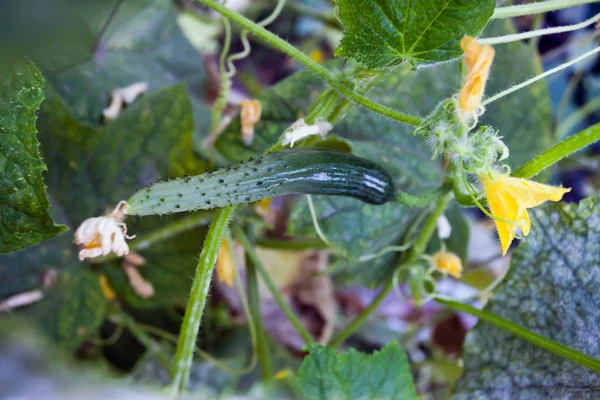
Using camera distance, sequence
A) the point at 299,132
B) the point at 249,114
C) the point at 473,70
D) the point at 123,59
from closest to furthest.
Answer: the point at 473,70
the point at 299,132
the point at 249,114
the point at 123,59

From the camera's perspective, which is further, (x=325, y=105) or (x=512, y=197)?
(x=325, y=105)

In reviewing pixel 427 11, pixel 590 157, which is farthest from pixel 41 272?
pixel 590 157

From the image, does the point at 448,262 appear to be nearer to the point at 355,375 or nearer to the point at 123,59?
the point at 355,375

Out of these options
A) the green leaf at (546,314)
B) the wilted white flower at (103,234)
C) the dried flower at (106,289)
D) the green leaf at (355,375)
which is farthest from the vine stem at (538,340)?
the dried flower at (106,289)

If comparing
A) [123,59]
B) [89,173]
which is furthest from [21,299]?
[123,59]

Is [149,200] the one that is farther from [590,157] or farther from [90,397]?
[590,157]

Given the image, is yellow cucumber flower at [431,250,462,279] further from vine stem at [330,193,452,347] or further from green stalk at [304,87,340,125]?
green stalk at [304,87,340,125]

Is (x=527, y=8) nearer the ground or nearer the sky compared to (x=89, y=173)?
nearer the sky

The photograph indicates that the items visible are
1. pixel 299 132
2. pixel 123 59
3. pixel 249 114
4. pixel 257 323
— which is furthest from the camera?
pixel 123 59
